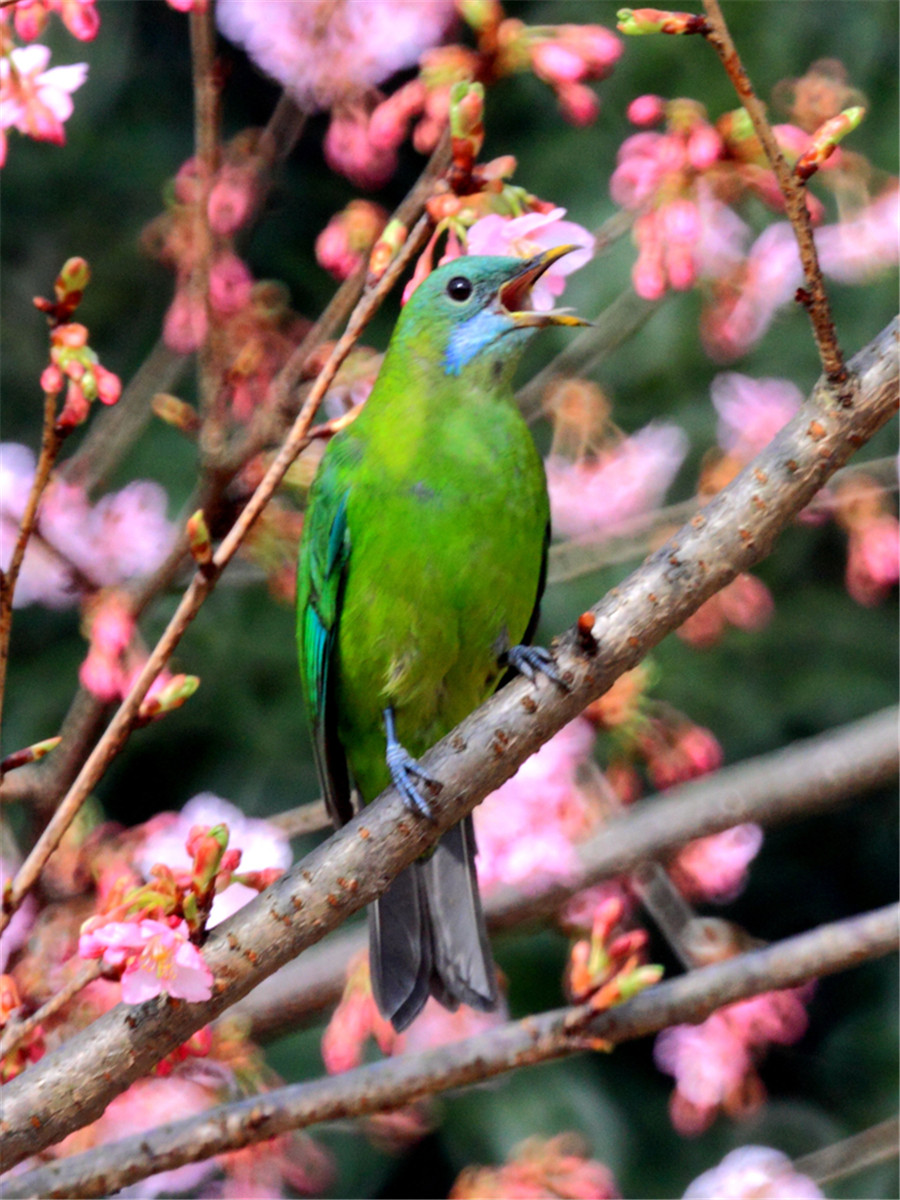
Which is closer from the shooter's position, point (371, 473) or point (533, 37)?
point (533, 37)

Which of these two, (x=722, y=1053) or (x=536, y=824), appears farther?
(x=722, y=1053)

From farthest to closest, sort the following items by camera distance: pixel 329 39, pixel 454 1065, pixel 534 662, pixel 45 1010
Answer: pixel 329 39 < pixel 454 1065 < pixel 534 662 < pixel 45 1010

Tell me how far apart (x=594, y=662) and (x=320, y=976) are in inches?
36.0

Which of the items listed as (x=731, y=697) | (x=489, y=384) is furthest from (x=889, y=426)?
(x=489, y=384)

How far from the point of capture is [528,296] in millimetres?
1924

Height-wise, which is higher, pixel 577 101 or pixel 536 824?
pixel 577 101

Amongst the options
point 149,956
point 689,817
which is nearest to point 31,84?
point 149,956

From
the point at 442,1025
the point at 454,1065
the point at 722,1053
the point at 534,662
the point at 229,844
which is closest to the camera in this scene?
the point at 534,662

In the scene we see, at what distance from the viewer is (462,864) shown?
1.92 metres

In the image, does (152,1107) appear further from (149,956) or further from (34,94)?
(34,94)

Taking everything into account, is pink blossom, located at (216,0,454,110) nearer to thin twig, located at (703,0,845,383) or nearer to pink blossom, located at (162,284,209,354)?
pink blossom, located at (162,284,209,354)

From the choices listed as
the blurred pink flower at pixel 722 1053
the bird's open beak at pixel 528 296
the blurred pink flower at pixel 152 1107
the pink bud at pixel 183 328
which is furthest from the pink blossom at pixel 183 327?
the blurred pink flower at pixel 722 1053

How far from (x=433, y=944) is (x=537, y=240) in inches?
35.2

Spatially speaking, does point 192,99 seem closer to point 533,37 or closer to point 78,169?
point 78,169
